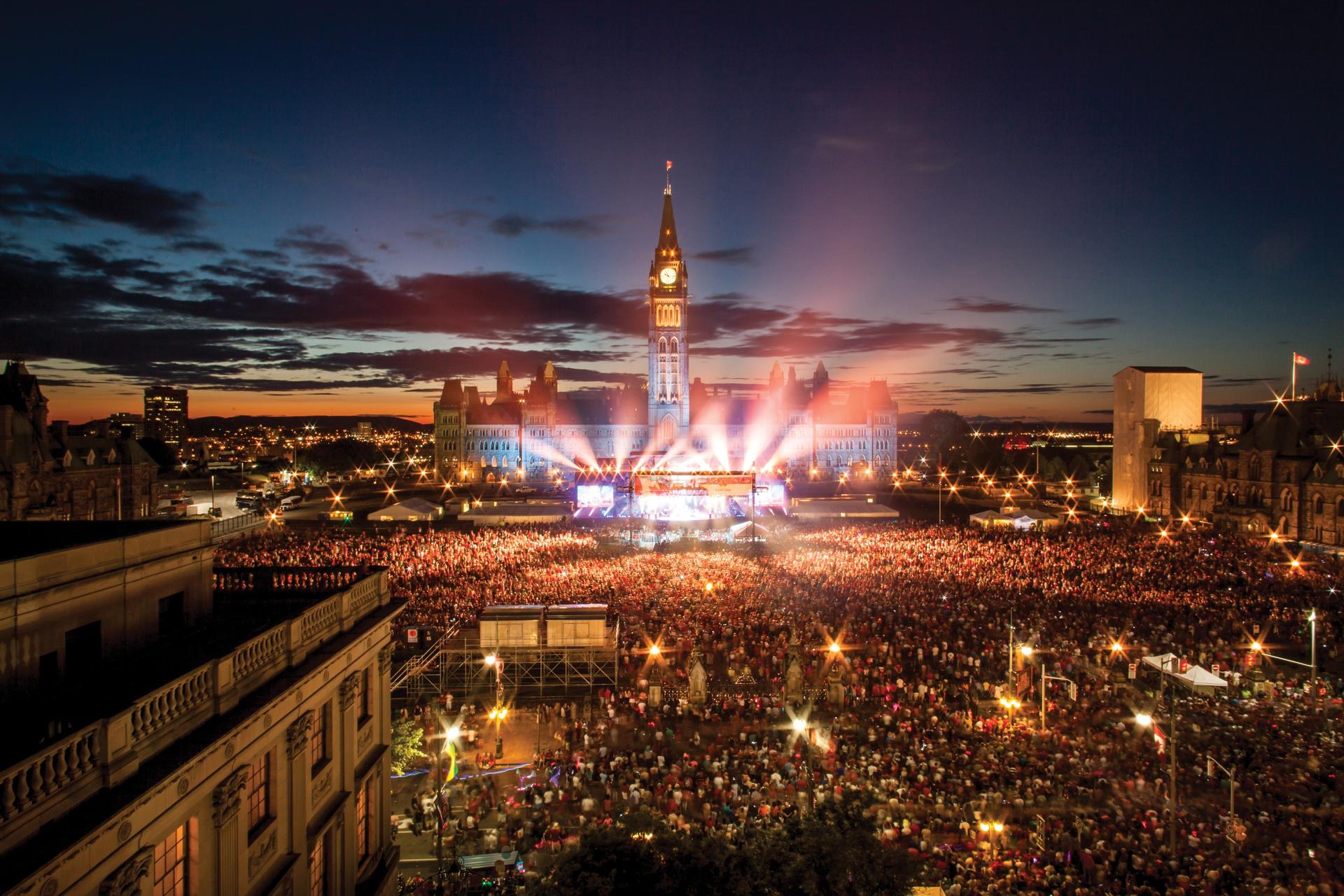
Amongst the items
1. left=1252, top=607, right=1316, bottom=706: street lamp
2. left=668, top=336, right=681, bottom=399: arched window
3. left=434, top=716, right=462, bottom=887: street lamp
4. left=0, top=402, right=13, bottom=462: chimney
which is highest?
left=668, top=336, right=681, bottom=399: arched window

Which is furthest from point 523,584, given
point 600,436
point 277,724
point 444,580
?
point 600,436

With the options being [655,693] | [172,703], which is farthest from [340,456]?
[172,703]

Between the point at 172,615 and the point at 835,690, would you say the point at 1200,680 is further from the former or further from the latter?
the point at 172,615

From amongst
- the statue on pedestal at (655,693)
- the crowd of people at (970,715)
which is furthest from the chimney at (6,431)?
the statue on pedestal at (655,693)

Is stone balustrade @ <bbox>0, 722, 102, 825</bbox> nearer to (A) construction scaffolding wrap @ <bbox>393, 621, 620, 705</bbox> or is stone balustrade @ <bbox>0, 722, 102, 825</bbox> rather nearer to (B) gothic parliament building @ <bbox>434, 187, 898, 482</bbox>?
(A) construction scaffolding wrap @ <bbox>393, 621, 620, 705</bbox>

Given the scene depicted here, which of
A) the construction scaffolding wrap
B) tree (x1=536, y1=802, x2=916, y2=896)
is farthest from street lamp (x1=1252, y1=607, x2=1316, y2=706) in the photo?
the construction scaffolding wrap

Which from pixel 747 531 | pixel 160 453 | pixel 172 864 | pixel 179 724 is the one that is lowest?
pixel 747 531
